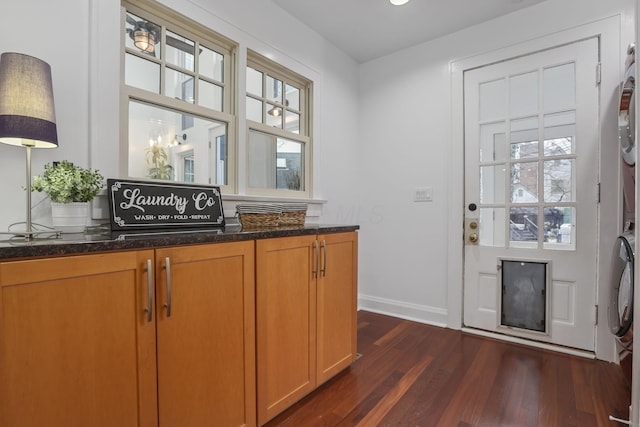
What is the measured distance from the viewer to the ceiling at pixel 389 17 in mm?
2320

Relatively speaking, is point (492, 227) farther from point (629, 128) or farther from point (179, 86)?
point (179, 86)

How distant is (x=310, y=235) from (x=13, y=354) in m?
1.17

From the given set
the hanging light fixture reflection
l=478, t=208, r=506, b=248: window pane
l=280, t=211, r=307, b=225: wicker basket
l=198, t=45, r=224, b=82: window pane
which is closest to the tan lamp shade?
the hanging light fixture reflection

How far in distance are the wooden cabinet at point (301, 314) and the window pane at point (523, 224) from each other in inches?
55.0

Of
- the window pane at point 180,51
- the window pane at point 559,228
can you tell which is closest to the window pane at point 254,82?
the window pane at point 180,51

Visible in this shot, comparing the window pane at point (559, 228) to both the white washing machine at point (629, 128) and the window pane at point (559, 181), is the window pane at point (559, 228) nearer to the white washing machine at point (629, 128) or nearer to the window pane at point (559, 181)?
the window pane at point (559, 181)

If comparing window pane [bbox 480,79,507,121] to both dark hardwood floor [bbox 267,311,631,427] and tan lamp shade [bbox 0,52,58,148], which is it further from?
tan lamp shade [bbox 0,52,58,148]

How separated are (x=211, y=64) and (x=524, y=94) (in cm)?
237

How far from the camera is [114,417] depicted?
97 cm

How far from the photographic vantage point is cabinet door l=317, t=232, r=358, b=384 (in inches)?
68.8

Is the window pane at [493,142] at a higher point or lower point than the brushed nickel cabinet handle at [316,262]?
higher

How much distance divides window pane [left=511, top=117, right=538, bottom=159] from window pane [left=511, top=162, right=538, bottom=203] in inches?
3.2

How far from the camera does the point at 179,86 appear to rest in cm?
186

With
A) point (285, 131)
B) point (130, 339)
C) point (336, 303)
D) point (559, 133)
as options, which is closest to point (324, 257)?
point (336, 303)
